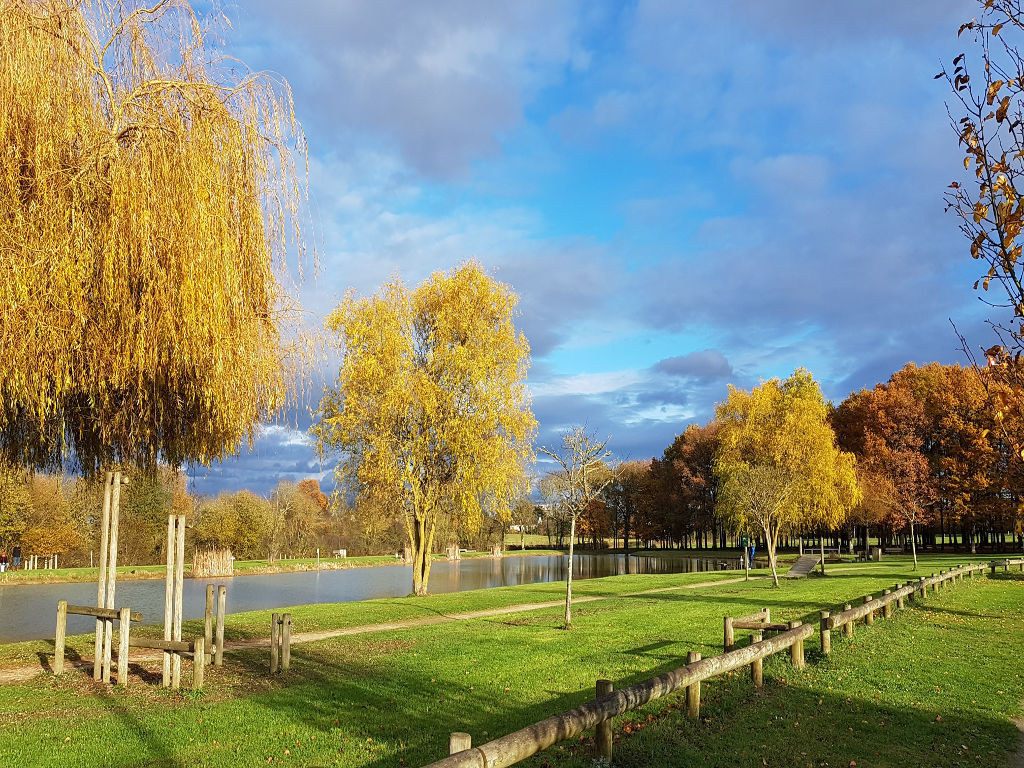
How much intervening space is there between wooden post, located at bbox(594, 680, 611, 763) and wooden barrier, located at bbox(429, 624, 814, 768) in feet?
0.26

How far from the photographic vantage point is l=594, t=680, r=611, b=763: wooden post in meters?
6.14

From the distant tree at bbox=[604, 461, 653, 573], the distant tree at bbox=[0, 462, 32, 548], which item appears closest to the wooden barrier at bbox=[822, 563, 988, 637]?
the distant tree at bbox=[0, 462, 32, 548]

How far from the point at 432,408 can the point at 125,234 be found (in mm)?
16022

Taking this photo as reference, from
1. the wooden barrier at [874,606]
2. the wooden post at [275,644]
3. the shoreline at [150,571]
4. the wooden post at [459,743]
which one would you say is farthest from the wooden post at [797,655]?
the shoreline at [150,571]

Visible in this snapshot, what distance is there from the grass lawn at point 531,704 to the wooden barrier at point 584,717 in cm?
53

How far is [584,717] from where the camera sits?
5.64 m

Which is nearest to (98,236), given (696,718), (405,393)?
(696,718)

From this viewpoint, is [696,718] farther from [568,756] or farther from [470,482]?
[470,482]

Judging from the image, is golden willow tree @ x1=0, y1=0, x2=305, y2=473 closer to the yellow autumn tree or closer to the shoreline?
the yellow autumn tree

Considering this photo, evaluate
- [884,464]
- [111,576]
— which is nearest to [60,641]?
[111,576]

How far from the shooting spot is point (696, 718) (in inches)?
301

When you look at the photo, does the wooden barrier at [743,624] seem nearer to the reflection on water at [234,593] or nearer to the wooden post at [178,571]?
the wooden post at [178,571]

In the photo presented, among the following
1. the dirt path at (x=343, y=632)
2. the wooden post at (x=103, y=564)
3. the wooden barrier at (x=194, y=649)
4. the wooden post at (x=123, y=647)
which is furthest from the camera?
the dirt path at (x=343, y=632)

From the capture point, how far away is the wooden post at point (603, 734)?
614cm
